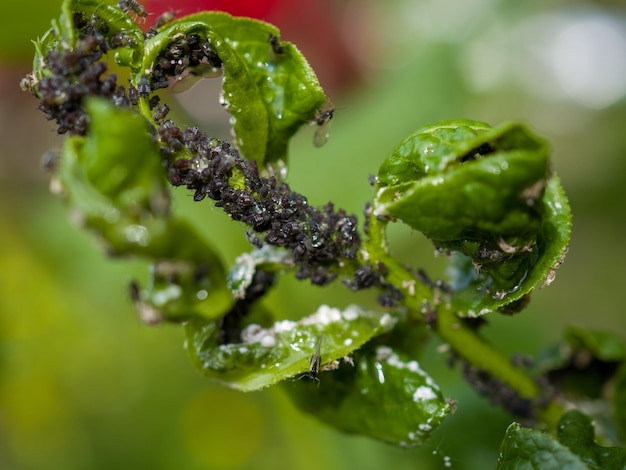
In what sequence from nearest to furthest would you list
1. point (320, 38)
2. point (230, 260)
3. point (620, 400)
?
point (620, 400) < point (230, 260) < point (320, 38)

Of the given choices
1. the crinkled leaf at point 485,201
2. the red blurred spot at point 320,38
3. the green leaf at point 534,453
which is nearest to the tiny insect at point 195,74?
the crinkled leaf at point 485,201

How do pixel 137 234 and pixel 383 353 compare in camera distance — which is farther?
pixel 383 353

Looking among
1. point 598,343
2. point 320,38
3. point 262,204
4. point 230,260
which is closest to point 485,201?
point 262,204

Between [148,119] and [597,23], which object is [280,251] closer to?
[148,119]

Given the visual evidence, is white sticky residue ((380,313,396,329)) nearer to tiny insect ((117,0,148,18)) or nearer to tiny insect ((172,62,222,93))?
tiny insect ((172,62,222,93))

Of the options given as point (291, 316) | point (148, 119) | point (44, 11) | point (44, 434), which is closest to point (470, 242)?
point (148, 119)

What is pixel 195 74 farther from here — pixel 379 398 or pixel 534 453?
pixel 534 453
